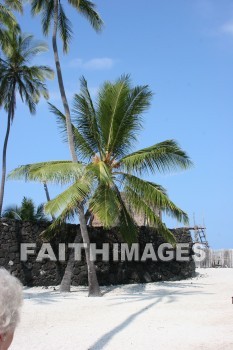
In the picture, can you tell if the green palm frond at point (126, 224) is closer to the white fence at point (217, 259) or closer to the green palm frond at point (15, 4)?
the green palm frond at point (15, 4)

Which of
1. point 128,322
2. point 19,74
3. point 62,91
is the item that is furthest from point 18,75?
point 128,322

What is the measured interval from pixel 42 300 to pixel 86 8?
34.5 feet

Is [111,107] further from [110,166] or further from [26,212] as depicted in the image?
[26,212]

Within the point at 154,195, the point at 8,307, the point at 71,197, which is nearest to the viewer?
the point at 8,307

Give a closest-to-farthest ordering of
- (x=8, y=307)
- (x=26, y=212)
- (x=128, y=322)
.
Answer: (x=8, y=307), (x=128, y=322), (x=26, y=212)

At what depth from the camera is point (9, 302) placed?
249 cm

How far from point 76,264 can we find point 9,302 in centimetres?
1462

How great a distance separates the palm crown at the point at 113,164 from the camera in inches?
565

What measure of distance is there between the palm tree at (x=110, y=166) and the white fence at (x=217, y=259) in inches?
573

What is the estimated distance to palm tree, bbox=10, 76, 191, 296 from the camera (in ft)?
47.0

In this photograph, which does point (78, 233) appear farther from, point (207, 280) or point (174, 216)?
point (207, 280)

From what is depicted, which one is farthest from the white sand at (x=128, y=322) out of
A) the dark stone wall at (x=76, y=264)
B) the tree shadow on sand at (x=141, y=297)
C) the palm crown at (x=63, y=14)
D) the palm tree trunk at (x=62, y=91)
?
the palm crown at (x=63, y=14)

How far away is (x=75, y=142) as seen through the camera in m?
16.5

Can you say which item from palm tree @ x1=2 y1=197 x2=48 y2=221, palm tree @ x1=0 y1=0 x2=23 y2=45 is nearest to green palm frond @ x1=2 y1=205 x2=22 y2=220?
palm tree @ x1=2 y1=197 x2=48 y2=221
